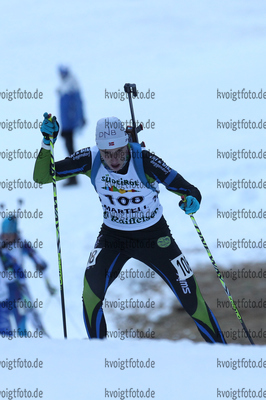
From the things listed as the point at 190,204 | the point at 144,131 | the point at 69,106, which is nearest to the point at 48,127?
the point at 190,204

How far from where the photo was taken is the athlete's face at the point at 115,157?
4.58 m

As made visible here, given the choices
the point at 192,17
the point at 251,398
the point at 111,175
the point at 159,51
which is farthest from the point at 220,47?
the point at 251,398

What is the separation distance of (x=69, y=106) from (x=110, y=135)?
775 cm

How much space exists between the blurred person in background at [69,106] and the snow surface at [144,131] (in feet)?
5.23

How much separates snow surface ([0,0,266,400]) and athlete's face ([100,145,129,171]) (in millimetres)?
1507

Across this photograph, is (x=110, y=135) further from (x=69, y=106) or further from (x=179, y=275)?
(x=69, y=106)

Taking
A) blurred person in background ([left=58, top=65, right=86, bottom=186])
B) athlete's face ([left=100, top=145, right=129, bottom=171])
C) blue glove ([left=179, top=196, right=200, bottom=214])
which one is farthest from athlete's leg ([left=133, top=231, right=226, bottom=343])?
blurred person in background ([left=58, top=65, right=86, bottom=186])

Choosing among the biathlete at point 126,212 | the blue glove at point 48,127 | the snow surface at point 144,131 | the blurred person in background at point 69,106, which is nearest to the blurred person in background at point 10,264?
the snow surface at point 144,131

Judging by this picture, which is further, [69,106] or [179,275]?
[69,106]

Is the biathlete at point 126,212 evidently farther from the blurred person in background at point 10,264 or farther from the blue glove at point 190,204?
the blurred person in background at point 10,264

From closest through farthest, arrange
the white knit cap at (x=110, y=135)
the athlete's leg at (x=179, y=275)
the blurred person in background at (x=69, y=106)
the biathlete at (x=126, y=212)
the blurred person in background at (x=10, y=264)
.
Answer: the white knit cap at (x=110, y=135), the biathlete at (x=126, y=212), the athlete's leg at (x=179, y=275), the blurred person in background at (x=10, y=264), the blurred person in background at (x=69, y=106)

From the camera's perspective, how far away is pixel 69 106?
12.0 m

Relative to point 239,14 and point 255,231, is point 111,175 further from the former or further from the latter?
point 239,14

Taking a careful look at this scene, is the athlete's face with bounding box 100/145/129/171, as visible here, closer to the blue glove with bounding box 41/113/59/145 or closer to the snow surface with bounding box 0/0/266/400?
the blue glove with bounding box 41/113/59/145
